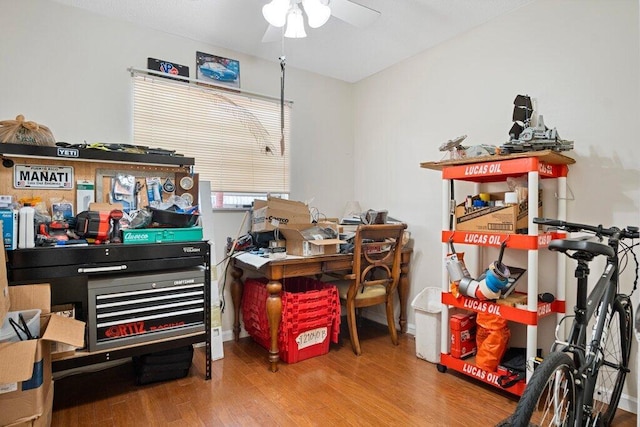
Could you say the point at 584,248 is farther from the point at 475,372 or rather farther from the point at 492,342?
the point at 475,372

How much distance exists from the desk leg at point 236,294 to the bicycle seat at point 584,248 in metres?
2.28

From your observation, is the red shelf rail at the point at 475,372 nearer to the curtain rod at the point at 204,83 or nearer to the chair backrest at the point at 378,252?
the chair backrest at the point at 378,252

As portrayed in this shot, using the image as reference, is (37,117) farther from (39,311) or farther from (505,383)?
(505,383)

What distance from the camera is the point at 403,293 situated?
3207mm

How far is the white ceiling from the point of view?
242 centimetres

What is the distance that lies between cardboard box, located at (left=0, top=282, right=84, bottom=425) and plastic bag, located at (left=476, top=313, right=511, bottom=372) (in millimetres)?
2205

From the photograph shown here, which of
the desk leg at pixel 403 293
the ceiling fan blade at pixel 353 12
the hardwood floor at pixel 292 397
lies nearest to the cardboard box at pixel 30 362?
the hardwood floor at pixel 292 397

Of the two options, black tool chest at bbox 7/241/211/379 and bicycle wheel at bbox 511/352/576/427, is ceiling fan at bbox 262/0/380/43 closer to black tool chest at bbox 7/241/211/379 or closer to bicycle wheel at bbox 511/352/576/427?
black tool chest at bbox 7/241/211/379

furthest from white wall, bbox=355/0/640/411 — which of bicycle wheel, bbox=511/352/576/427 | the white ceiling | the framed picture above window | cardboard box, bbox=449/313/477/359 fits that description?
the framed picture above window

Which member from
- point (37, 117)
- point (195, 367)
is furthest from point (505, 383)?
point (37, 117)

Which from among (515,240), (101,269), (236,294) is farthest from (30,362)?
(515,240)

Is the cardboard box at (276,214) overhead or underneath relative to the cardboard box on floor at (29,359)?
overhead

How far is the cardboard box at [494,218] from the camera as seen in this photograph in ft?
6.92

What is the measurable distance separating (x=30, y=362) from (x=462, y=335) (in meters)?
2.34
